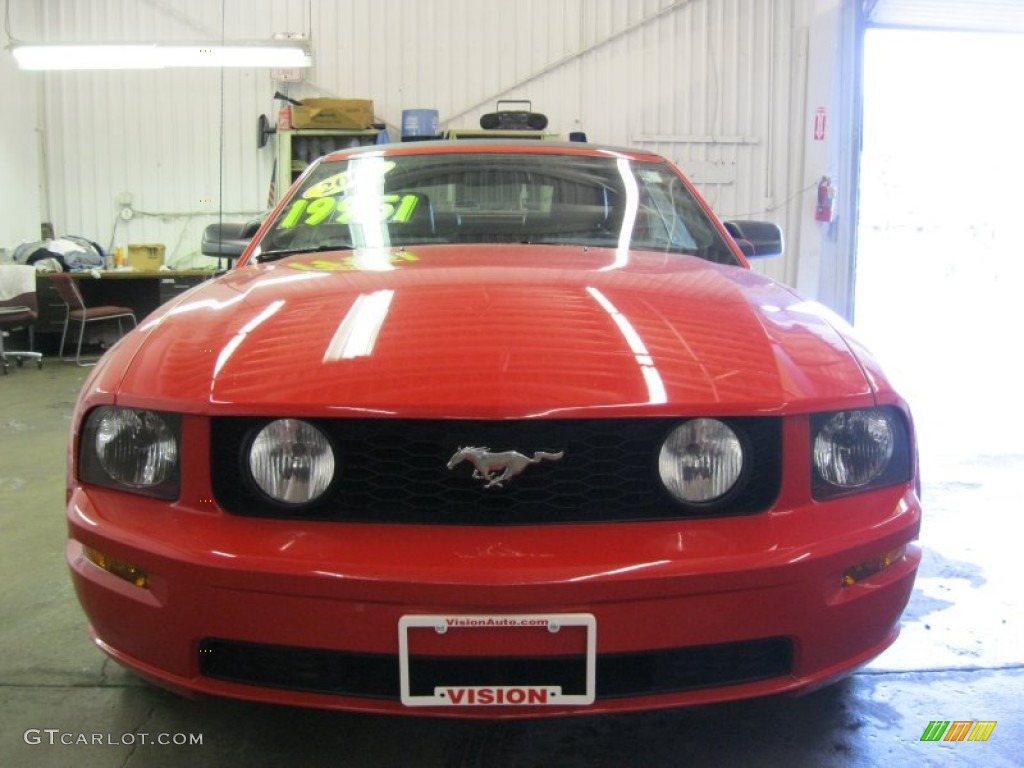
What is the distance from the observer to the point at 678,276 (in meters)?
1.71

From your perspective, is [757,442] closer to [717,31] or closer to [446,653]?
[446,653]

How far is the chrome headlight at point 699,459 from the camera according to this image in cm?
123

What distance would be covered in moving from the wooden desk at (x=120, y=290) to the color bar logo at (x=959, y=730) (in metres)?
7.22

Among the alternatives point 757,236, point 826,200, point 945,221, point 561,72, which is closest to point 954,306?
point 945,221

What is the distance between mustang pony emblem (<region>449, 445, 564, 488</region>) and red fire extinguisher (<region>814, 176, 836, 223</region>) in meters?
7.38

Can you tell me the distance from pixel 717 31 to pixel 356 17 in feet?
11.8

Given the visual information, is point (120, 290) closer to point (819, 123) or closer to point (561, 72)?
point (561, 72)

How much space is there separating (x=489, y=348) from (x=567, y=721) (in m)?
0.84

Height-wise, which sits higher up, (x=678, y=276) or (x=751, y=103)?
(x=751, y=103)

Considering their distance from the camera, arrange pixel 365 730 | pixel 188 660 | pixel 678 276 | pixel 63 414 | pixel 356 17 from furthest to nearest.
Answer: pixel 356 17 < pixel 63 414 < pixel 678 276 < pixel 365 730 < pixel 188 660

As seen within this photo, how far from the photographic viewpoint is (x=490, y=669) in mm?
1159

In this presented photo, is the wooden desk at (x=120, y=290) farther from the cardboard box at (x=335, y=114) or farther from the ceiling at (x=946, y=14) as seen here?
the ceiling at (x=946, y=14)

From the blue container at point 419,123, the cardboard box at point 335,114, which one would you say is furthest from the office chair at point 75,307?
the blue container at point 419,123

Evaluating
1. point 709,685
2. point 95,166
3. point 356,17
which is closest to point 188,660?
point 709,685
